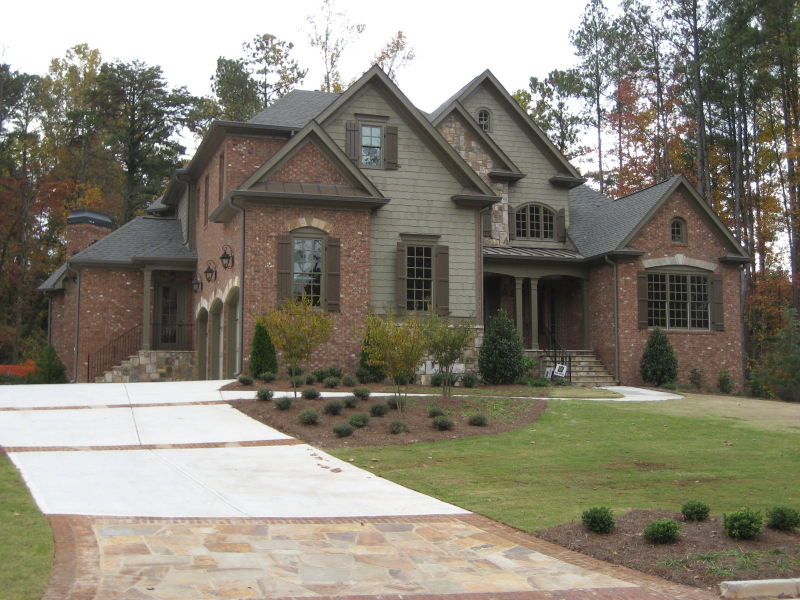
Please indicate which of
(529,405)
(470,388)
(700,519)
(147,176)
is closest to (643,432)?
(529,405)

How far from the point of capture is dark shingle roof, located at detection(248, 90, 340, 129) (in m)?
22.4

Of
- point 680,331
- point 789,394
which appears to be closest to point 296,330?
point 680,331

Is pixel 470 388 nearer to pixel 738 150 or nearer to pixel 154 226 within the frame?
pixel 154 226

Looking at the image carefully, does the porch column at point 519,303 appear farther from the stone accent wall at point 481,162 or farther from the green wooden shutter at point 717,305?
the green wooden shutter at point 717,305

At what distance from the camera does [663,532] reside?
743 centimetres

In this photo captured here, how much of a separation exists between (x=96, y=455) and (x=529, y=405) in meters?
8.70

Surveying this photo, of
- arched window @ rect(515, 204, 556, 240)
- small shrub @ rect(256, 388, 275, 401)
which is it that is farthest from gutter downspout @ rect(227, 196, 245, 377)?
arched window @ rect(515, 204, 556, 240)

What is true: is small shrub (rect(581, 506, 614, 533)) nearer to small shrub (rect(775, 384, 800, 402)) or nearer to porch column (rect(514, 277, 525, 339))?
porch column (rect(514, 277, 525, 339))

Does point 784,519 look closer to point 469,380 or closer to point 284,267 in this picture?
point 469,380

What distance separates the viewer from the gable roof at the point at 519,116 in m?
26.8

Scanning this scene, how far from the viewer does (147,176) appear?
44531 millimetres

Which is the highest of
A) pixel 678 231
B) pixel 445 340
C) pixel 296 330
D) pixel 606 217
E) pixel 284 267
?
pixel 606 217

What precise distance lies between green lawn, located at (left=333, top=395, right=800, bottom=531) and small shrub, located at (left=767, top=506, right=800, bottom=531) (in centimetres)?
87

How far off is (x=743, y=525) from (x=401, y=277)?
14494mm
